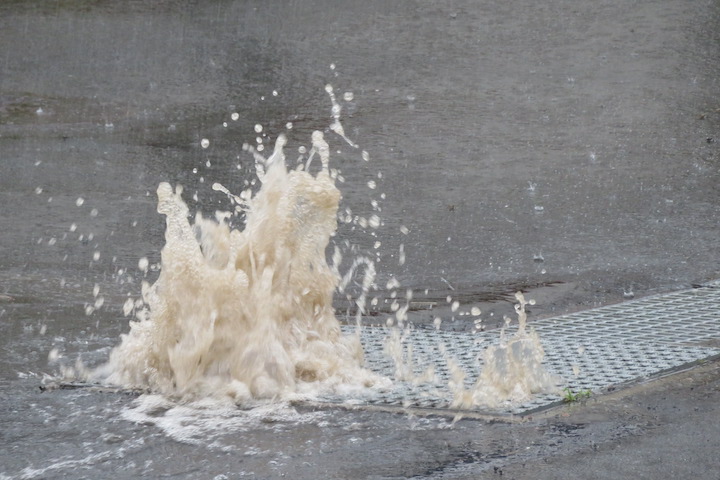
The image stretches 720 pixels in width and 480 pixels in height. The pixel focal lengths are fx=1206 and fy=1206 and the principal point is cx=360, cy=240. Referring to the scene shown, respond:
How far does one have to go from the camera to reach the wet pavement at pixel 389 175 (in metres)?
4.19

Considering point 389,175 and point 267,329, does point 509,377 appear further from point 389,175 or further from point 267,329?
point 389,175

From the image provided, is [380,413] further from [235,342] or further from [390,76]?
[390,76]

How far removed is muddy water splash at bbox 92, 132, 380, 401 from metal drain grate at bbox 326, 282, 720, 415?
9.9 inches

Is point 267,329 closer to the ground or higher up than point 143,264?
closer to the ground

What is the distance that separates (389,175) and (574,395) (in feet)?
12.6

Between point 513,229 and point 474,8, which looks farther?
point 474,8

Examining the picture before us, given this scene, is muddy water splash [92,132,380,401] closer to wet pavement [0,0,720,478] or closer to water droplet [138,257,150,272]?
wet pavement [0,0,720,478]

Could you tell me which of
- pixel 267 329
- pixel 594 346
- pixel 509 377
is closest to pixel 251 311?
pixel 267 329

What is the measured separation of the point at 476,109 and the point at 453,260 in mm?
2928

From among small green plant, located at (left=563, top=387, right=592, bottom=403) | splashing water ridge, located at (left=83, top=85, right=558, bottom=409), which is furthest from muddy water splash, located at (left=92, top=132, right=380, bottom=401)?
small green plant, located at (left=563, top=387, right=592, bottom=403)

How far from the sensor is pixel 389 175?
8266 millimetres

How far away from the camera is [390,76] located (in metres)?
10.2

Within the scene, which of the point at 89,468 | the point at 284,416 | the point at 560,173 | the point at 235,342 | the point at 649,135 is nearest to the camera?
the point at 89,468

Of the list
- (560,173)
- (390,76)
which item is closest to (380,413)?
(560,173)
